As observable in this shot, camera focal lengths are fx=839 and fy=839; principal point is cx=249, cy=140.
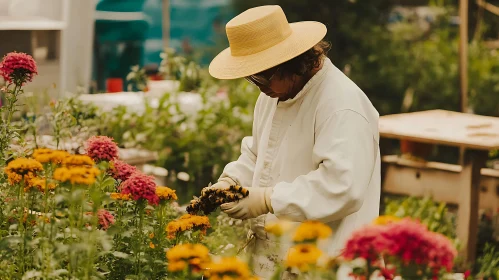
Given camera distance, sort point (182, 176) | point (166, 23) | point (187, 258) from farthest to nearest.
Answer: point (166, 23) < point (182, 176) < point (187, 258)

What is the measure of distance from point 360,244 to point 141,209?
35.3 inches

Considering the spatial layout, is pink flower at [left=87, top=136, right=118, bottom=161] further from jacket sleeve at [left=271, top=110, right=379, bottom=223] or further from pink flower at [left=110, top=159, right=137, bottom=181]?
jacket sleeve at [left=271, top=110, right=379, bottom=223]

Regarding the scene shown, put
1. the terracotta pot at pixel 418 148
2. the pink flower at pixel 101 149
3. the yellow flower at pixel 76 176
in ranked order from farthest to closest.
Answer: the terracotta pot at pixel 418 148, the pink flower at pixel 101 149, the yellow flower at pixel 76 176

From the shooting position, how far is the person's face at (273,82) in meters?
2.50

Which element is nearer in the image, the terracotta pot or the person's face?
the person's face

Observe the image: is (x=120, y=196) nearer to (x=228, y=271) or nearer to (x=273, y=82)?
(x=273, y=82)

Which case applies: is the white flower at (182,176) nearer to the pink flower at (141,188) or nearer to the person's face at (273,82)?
the person's face at (273,82)

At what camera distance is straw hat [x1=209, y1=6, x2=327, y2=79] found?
247cm

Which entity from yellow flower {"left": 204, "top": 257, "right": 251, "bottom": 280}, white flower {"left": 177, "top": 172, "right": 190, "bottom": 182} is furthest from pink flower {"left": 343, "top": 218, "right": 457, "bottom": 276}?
white flower {"left": 177, "top": 172, "right": 190, "bottom": 182}

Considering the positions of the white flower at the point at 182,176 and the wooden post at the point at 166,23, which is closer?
the white flower at the point at 182,176

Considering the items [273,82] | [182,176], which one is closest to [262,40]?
[273,82]

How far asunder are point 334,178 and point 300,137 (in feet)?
0.78

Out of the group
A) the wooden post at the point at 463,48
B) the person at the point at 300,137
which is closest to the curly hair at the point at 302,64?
the person at the point at 300,137

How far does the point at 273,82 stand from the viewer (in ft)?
8.22
